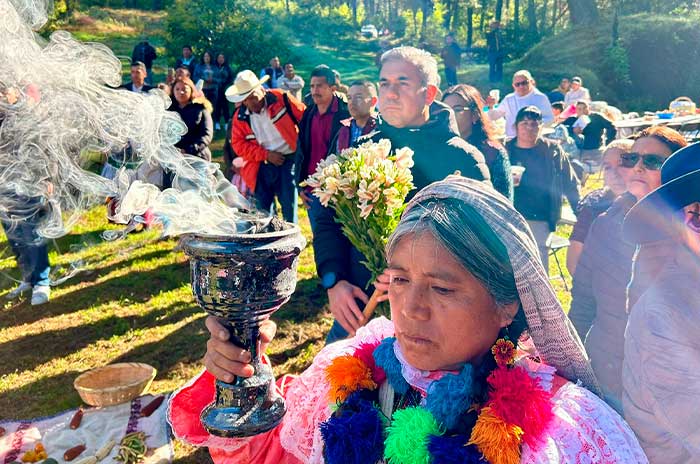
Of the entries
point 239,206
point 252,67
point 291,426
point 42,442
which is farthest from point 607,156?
point 252,67

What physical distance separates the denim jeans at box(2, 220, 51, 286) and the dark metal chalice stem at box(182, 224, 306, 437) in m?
4.88

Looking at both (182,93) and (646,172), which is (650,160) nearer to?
(646,172)

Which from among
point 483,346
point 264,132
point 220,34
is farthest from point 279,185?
point 220,34

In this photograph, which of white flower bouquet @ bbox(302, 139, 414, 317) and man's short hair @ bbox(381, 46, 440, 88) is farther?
man's short hair @ bbox(381, 46, 440, 88)

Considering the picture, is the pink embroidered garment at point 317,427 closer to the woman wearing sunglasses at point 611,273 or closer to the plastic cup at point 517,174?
the woman wearing sunglasses at point 611,273

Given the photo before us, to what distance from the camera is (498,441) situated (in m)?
1.57

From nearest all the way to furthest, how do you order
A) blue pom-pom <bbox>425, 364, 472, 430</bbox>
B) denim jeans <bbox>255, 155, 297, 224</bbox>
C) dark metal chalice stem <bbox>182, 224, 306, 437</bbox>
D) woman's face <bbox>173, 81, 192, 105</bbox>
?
blue pom-pom <bbox>425, 364, 472, 430</bbox> < dark metal chalice stem <bbox>182, 224, 306, 437</bbox> < denim jeans <bbox>255, 155, 297, 224</bbox> < woman's face <bbox>173, 81, 192, 105</bbox>

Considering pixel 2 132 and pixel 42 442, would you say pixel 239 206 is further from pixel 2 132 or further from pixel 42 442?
pixel 42 442

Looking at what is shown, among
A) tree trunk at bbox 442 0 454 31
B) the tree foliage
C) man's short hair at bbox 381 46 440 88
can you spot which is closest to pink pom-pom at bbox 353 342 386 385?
man's short hair at bbox 381 46 440 88

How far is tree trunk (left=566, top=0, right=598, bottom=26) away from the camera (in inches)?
1238

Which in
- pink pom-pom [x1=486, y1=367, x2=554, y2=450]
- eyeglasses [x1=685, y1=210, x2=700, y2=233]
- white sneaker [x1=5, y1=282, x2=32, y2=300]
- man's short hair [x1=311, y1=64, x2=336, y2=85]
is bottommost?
white sneaker [x1=5, y1=282, x2=32, y2=300]

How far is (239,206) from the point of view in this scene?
2.52 meters

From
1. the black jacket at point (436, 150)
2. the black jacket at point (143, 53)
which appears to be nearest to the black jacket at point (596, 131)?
the black jacket at point (436, 150)

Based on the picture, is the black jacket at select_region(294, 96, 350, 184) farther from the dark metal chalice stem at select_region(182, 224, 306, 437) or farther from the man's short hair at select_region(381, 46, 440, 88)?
the dark metal chalice stem at select_region(182, 224, 306, 437)
